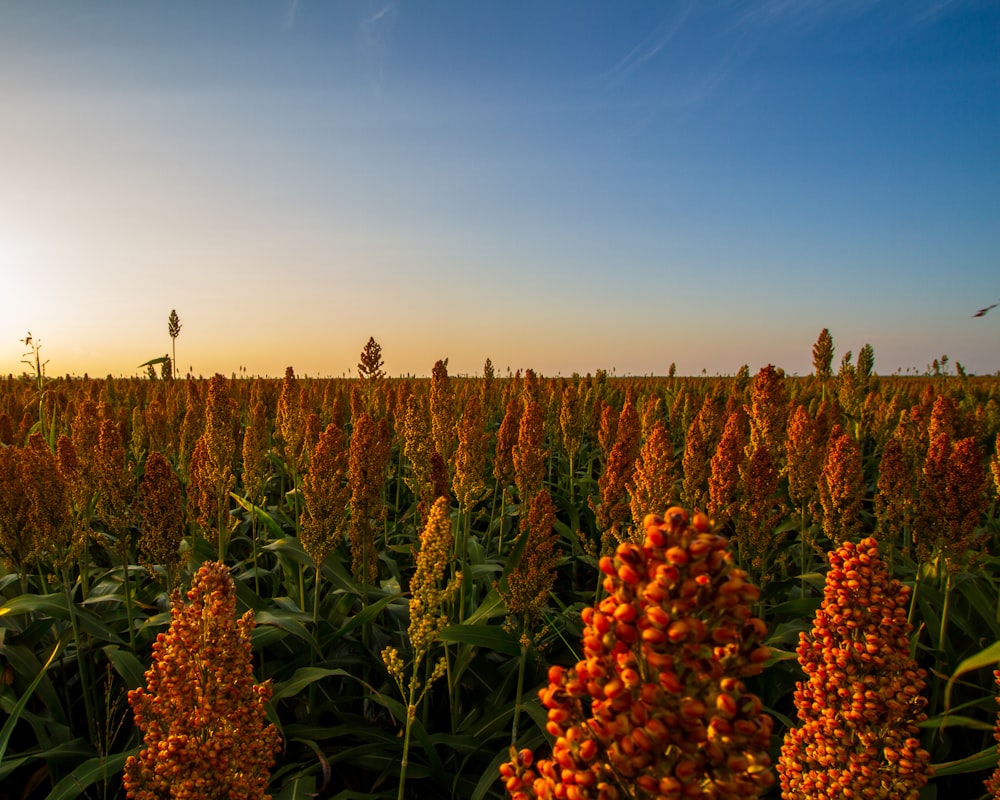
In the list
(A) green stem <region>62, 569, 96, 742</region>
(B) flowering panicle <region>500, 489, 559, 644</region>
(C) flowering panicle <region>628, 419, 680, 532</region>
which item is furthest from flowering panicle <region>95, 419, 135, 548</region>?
(C) flowering panicle <region>628, 419, 680, 532</region>

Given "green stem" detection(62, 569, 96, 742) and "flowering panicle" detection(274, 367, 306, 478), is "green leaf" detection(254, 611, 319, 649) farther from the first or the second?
"flowering panicle" detection(274, 367, 306, 478)

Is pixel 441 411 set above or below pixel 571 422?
above

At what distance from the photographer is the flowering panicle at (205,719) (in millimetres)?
1560

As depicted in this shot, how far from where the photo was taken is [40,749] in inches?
124

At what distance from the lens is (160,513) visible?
3.25m

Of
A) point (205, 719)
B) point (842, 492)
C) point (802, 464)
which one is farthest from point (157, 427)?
point (842, 492)

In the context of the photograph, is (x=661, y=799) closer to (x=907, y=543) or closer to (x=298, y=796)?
(x=298, y=796)

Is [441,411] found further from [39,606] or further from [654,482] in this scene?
[39,606]

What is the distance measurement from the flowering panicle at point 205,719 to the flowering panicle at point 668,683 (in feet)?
3.28

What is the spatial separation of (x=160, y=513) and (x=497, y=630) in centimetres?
184

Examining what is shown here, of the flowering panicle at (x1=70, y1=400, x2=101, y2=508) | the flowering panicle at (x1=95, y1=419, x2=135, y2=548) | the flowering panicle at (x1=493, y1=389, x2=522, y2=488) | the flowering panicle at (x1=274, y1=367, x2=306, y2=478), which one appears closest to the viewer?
the flowering panicle at (x1=95, y1=419, x2=135, y2=548)

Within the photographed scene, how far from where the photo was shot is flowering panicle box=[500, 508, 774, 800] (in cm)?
90

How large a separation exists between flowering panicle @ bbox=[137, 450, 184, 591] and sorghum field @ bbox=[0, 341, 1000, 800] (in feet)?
0.05

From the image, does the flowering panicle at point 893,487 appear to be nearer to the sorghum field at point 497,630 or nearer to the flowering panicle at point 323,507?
the sorghum field at point 497,630
